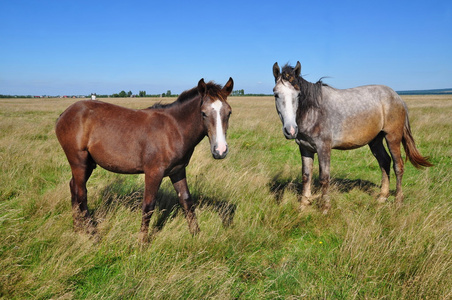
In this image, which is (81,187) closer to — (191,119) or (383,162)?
(191,119)

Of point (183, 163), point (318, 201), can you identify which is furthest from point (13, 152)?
point (318, 201)

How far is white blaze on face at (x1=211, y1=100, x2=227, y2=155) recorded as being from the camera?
3053mm

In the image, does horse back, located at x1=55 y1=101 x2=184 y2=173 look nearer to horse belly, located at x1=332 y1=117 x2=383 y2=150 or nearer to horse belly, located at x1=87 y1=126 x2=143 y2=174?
horse belly, located at x1=87 y1=126 x2=143 y2=174

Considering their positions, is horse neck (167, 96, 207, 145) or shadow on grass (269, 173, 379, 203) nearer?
horse neck (167, 96, 207, 145)

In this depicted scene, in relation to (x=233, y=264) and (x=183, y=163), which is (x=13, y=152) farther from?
(x=233, y=264)

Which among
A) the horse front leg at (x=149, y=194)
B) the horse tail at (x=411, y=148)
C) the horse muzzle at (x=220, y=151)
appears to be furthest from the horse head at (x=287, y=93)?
the horse tail at (x=411, y=148)

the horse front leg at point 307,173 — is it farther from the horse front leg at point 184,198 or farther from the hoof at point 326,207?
the horse front leg at point 184,198

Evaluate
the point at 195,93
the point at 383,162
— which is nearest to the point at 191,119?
the point at 195,93

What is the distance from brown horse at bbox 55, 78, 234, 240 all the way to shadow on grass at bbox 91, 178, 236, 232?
507 millimetres

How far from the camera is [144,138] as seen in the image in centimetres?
359

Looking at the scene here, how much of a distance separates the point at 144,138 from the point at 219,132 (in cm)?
109

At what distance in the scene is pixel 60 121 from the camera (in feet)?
13.0

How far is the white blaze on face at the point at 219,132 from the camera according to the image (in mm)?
3053

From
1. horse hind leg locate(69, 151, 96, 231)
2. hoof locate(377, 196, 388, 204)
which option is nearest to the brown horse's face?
horse hind leg locate(69, 151, 96, 231)
